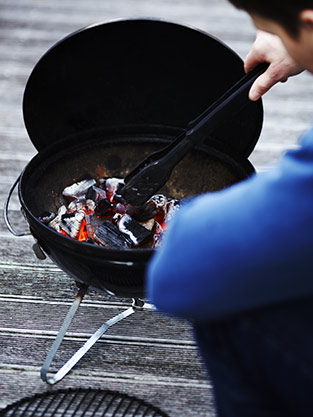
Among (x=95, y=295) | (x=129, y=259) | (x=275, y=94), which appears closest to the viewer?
(x=129, y=259)

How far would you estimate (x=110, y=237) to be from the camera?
5.28ft

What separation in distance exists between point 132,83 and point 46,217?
0.49 metres

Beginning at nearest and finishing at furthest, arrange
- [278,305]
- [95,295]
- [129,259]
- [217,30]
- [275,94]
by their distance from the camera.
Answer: [278,305] < [129,259] < [95,295] < [275,94] < [217,30]

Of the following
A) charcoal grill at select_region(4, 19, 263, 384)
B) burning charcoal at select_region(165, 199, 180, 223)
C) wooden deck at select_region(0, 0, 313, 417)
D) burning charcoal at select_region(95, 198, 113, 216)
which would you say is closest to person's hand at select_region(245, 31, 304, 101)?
charcoal grill at select_region(4, 19, 263, 384)

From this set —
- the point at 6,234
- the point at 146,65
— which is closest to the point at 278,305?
the point at 146,65

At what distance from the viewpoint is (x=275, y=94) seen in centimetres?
327

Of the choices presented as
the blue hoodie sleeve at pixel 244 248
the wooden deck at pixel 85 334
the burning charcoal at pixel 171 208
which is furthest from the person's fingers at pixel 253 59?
the wooden deck at pixel 85 334

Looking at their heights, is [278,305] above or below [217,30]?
above

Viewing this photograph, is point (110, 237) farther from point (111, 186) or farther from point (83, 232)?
point (111, 186)

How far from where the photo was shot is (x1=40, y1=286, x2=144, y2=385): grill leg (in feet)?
5.24

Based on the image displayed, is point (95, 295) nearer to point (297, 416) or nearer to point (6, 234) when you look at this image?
point (6, 234)

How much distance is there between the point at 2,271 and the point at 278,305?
139 cm

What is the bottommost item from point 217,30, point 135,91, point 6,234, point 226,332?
point 6,234

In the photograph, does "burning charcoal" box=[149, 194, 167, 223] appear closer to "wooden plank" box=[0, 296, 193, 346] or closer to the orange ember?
the orange ember
